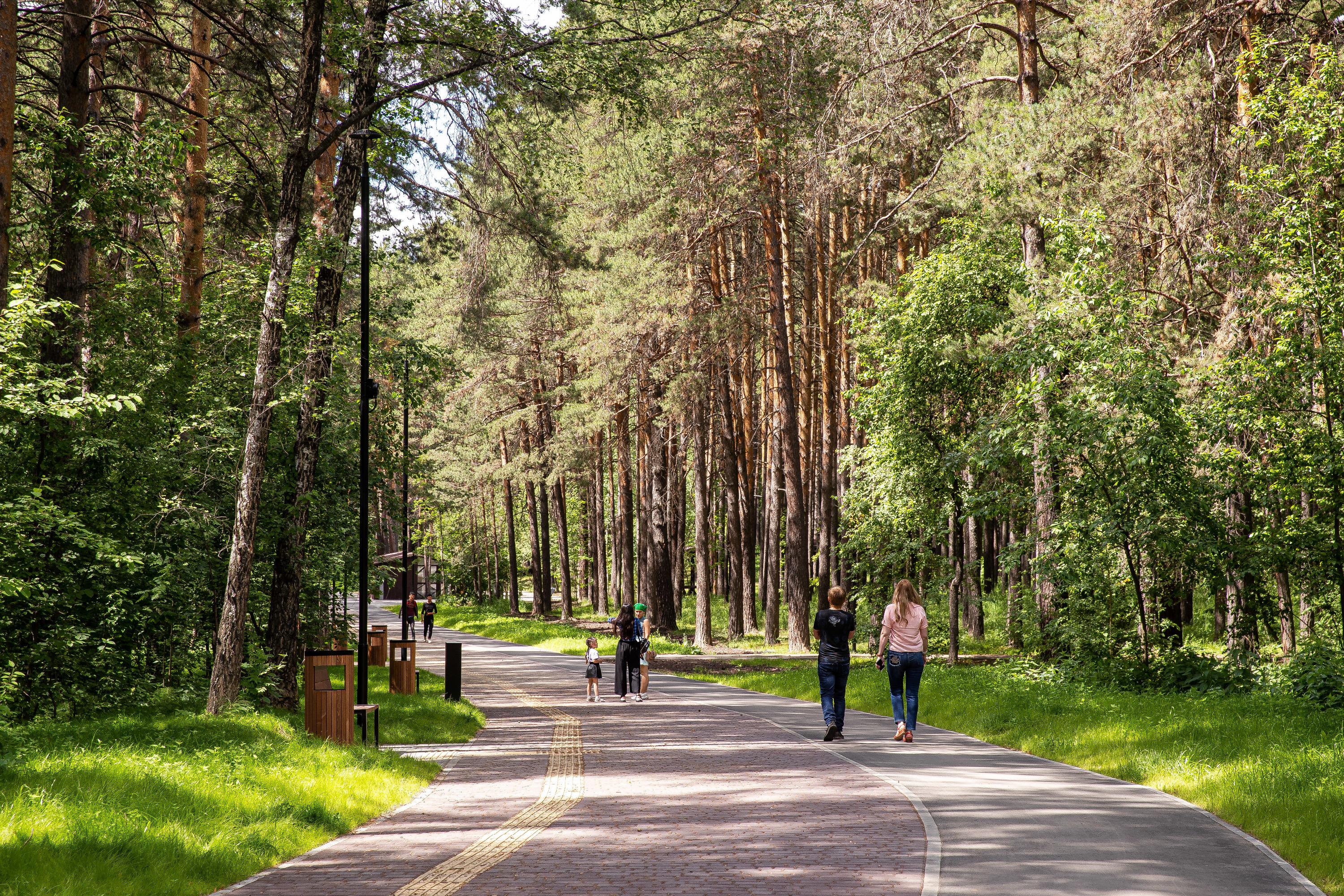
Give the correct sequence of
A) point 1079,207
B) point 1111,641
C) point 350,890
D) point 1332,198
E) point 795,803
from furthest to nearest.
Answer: point 1079,207, point 1111,641, point 1332,198, point 795,803, point 350,890

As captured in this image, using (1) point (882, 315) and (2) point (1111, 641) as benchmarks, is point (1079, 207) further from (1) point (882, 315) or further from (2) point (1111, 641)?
(2) point (1111, 641)

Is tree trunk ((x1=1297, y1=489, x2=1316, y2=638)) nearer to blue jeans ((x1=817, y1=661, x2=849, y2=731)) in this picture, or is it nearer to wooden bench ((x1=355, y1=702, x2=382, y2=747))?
blue jeans ((x1=817, y1=661, x2=849, y2=731))

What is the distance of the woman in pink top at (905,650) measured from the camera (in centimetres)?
1335

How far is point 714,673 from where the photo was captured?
25.1m

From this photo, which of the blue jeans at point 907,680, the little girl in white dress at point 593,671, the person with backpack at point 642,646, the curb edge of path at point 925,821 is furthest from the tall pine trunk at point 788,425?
the blue jeans at point 907,680

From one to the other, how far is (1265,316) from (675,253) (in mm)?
14823

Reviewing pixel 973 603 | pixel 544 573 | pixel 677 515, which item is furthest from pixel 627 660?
pixel 544 573

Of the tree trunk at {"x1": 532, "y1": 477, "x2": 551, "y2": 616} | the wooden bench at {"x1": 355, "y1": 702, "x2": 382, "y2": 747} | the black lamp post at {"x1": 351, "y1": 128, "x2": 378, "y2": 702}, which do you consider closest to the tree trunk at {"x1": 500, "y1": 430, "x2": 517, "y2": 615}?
the tree trunk at {"x1": 532, "y1": 477, "x2": 551, "y2": 616}

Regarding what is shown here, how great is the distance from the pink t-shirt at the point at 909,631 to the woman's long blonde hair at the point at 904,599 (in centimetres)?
2

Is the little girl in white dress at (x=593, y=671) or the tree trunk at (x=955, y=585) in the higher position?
the tree trunk at (x=955, y=585)

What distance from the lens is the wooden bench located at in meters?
12.7

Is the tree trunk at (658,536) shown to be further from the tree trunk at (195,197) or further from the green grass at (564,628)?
the tree trunk at (195,197)

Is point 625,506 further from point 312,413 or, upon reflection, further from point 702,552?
point 312,413

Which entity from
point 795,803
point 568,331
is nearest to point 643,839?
point 795,803
